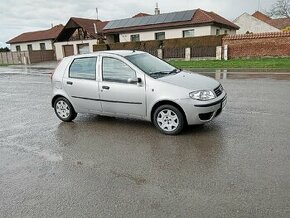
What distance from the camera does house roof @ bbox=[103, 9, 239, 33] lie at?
30828 mm

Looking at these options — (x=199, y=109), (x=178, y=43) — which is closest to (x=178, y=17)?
(x=178, y=43)

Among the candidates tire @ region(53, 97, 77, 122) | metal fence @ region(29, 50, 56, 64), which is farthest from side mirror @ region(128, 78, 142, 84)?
metal fence @ region(29, 50, 56, 64)

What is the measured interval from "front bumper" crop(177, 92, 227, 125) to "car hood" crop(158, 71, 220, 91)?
0.95 feet

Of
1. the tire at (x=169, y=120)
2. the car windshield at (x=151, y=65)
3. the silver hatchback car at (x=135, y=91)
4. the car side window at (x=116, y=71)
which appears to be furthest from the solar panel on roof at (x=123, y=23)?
the tire at (x=169, y=120)

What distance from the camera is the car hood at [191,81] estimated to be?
5.59 meters

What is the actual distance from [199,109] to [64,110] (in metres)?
3.52

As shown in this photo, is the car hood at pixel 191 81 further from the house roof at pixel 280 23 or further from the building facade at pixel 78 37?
the house roof at pixel 280 23

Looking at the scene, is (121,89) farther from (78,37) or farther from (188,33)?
(78,37)

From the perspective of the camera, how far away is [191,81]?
19.0ft

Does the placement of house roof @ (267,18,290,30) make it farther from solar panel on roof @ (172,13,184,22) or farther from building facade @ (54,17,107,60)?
building facade @ (54,17,107,60)

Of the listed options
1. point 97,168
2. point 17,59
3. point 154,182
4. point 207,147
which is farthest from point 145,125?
point 17,59

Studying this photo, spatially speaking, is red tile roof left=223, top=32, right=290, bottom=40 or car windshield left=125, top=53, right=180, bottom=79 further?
red tile roof left=223, top=32, right=290, bottom=40

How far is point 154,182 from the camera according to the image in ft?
12.8

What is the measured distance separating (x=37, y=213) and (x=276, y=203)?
2704mm
